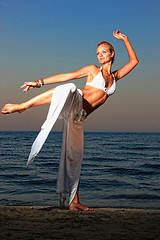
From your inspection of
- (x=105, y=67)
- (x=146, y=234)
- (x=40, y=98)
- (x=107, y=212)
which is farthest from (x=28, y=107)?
(x=146, y=234)

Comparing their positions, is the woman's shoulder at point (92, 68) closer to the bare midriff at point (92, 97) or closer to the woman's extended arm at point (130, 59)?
the bare midriff at point (92, 97)

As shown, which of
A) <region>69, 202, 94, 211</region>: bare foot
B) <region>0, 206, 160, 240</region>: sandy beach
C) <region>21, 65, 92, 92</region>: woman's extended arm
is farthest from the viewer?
<region>69, 202, 94, 211</region>: bare foot

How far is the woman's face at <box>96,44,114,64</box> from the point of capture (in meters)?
5.12

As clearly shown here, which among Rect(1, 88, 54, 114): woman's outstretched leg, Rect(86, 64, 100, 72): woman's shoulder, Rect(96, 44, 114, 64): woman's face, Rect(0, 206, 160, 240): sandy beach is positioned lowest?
Rect(0, 206, 160, 240): sandy beach

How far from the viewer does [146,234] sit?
127 inches

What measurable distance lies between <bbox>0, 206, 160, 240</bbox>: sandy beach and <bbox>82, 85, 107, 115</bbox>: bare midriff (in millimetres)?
1605

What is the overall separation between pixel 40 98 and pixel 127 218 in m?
2.03

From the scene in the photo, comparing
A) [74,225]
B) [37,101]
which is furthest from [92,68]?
[74,225]

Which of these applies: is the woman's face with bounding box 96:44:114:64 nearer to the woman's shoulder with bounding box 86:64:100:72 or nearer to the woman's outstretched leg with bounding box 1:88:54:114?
→ the woman's shoulder with bounding box 86:64:100:72

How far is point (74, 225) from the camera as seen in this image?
3598mm

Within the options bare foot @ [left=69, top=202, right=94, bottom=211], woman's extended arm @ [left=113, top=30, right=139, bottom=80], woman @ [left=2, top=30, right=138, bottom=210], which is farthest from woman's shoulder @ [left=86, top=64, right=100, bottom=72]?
bare foot @ [left=69, top=202, right=94, bottom=211]

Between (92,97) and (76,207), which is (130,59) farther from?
(76,207)

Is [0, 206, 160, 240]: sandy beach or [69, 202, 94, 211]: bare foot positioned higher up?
[0, 206, 160, 240]: sandy beach

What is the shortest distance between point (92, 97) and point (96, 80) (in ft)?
0.98
